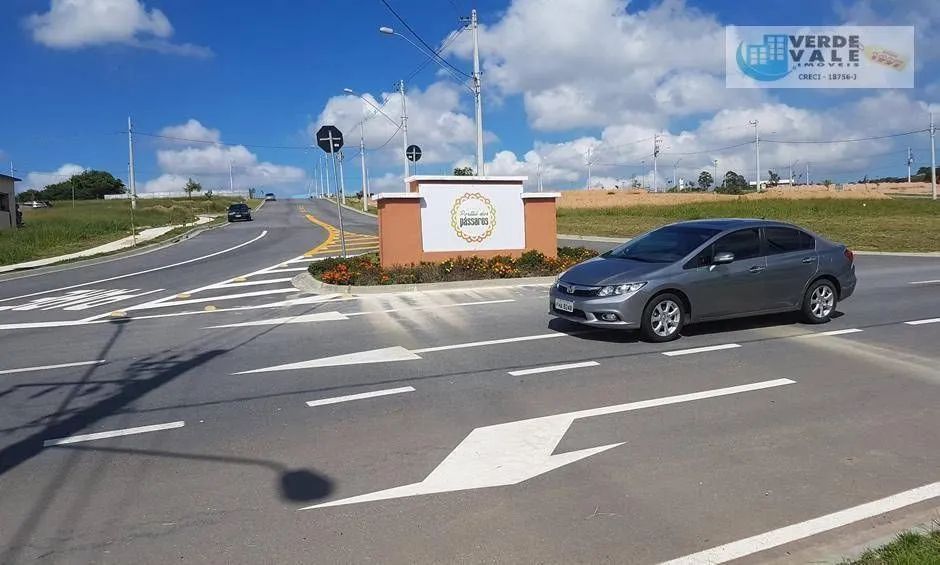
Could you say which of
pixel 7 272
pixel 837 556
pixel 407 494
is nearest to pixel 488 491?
pixel 407 494

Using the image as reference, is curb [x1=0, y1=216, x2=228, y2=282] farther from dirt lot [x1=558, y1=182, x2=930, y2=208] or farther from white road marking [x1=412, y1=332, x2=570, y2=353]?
dirt lot [x1=558, y1=182, x2=930, y2=208]

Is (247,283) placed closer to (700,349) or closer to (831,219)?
(700,349)

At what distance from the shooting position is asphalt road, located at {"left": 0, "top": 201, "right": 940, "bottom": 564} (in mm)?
3822

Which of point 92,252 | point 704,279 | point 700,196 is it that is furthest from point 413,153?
point 700,196

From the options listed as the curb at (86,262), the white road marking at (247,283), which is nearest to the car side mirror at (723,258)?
the white road marking at (247,283)

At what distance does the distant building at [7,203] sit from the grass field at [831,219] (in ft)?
112

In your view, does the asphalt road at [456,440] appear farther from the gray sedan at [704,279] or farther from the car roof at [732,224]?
the car roof at [732,224]

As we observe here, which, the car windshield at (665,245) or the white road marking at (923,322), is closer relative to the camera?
the car windshield at (665,245)

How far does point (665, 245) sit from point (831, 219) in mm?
35988

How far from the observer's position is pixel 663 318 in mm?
8656

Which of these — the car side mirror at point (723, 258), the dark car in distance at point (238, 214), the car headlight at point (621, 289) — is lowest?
the car headlight at point (621, 289)

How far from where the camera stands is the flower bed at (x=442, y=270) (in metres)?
14.8

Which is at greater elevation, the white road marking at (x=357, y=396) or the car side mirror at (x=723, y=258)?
the car side mirror at (x=723, y=258)

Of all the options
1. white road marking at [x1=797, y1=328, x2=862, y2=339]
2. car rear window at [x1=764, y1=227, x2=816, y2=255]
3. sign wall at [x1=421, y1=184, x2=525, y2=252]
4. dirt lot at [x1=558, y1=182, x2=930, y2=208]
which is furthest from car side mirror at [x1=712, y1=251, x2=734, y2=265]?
dirt lot at [x1=558, y1=182, x2=930, y2=208]
